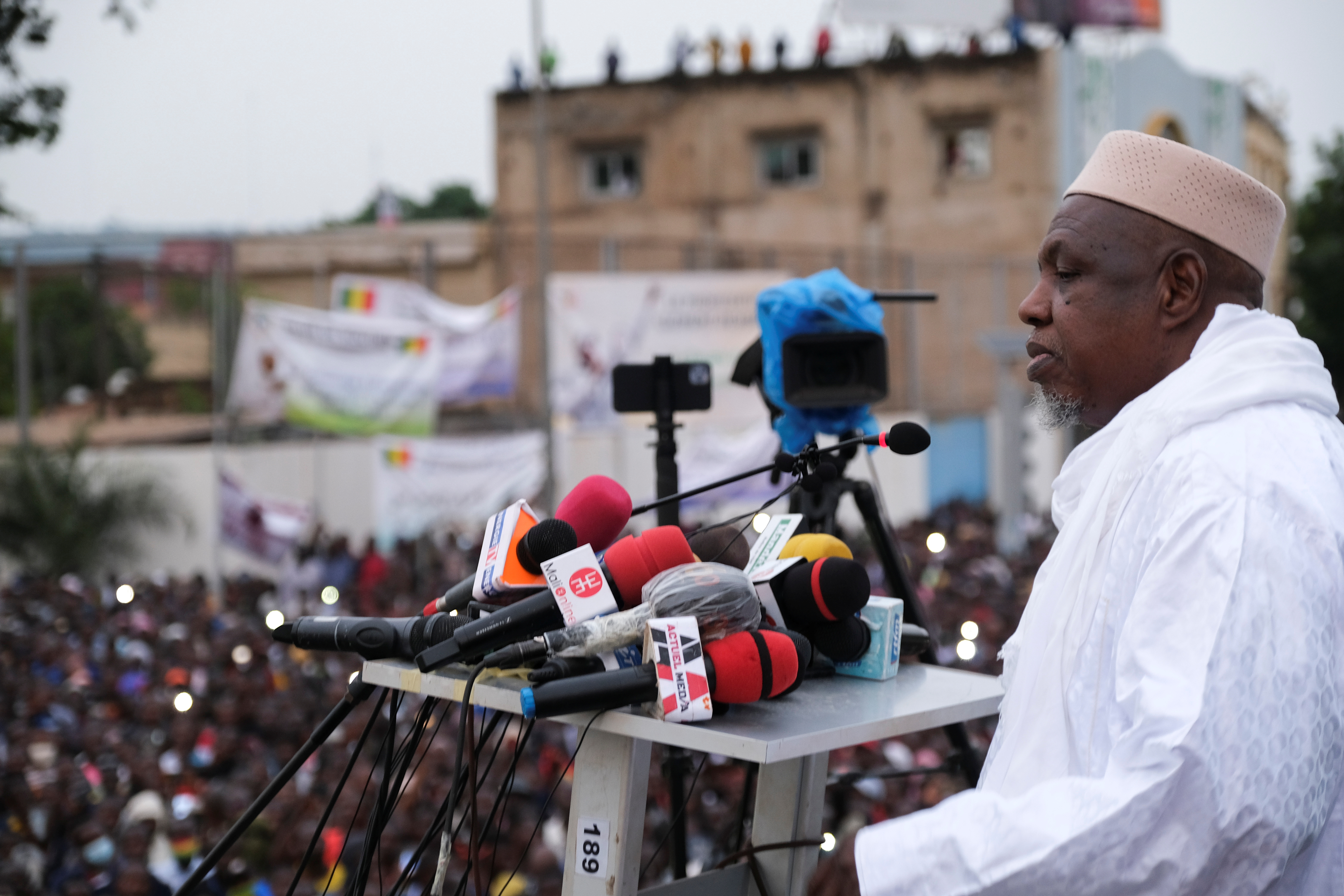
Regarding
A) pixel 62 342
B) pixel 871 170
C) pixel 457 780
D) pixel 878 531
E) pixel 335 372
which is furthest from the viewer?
pixel 871 170

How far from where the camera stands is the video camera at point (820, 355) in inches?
135

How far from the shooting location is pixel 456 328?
12.1m

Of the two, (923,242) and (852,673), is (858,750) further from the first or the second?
(923,242)

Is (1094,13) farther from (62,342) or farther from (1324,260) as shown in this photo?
(62,342)

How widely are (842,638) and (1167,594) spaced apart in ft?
2.60

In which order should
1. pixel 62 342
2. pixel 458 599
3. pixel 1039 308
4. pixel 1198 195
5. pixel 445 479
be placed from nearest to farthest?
pixel 1198 195
pixel 1039 308
pixel 458 599
pixel 445 479
pixel 62 342

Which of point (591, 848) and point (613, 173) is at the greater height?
point (613, 173)

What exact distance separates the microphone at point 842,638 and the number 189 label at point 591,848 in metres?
0.47

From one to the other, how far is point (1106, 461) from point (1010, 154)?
2239cm

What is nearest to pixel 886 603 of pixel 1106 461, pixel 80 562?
pixel 1106 461

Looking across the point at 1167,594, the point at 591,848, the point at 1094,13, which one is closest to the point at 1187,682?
the point at 1167,594

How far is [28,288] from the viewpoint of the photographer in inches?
521

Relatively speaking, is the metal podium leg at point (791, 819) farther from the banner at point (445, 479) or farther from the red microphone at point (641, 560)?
the banner at point (445, 479)

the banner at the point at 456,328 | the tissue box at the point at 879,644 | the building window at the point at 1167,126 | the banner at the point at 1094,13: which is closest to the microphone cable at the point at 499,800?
the tissue box at the point at 879,644
